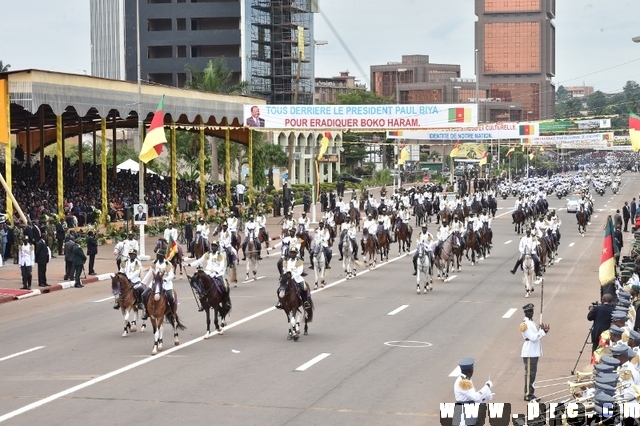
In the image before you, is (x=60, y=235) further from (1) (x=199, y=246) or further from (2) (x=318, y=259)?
(2) (x=318, y=259)

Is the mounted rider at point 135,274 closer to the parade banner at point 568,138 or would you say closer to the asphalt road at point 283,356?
the asphalt road at point 283,356

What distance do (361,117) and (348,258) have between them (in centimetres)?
2570

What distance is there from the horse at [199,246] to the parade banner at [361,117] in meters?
24.5

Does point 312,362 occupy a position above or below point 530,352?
below

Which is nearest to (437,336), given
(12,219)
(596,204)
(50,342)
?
(50,342)

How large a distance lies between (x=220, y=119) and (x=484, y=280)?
27.7m

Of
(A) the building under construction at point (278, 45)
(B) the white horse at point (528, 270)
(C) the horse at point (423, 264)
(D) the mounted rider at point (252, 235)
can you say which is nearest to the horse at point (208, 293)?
(C) the horse at point (423, 264)

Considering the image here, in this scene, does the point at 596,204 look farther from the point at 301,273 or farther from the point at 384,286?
the point at 301,273

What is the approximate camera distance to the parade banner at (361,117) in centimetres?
5994

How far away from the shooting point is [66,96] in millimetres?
45656

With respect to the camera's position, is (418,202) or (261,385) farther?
(418,202)

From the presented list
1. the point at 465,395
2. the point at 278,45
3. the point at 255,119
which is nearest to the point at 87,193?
the point at 255,119

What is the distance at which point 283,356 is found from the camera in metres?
21.7

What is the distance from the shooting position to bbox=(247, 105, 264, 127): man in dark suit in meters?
61.2
